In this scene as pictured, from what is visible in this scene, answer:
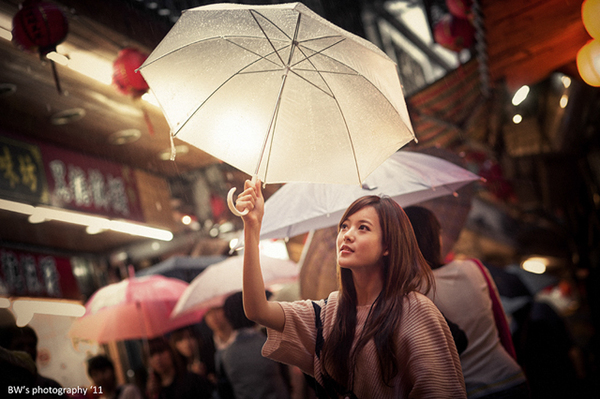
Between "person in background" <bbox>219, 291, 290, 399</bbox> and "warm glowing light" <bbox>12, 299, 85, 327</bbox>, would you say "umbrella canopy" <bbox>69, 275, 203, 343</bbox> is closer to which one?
"warm glowing light" <bbox>12, 299, 85, 327</bbox>

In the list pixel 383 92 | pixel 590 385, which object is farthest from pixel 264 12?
pixel 590 385

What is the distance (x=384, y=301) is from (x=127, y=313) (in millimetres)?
4661

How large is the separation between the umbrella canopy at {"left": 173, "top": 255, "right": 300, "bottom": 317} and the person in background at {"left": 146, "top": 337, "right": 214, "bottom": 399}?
56cm

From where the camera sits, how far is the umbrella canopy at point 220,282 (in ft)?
17.1

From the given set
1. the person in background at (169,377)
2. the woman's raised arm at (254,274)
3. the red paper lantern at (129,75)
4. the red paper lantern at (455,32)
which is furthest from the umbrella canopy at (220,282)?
the red paper lantern at (455,32)

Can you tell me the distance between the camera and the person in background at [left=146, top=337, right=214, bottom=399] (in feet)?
16.8

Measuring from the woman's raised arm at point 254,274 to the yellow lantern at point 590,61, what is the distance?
4088 mm

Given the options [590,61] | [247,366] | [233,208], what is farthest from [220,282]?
[590,61]

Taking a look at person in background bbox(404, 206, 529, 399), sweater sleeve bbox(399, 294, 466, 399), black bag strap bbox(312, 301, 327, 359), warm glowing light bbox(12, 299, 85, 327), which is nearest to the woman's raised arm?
black bag strap bbox(312, 301, 327, 359)

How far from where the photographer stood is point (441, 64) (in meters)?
15.8

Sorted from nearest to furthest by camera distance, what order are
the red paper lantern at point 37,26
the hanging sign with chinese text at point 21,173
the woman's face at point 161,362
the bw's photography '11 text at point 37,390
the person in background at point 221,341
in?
the bw's photography '11 text at point 37,390, the red paper lantern at point 37,26, the person in background at point 221,341, the woman's face at point 161,362, the hanging sign with chinese text at point 21,173

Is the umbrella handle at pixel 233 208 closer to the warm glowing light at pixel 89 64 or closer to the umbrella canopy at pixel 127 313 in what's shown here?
the umbrella canopy at pixel 127 313

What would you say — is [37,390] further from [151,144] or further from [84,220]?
[151,144]

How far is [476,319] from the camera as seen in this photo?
10.1ft
